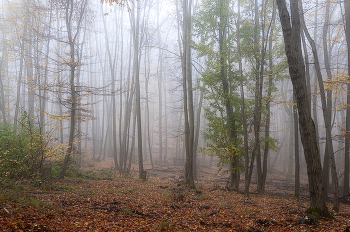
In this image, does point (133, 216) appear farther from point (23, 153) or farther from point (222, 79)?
point (222, 79)

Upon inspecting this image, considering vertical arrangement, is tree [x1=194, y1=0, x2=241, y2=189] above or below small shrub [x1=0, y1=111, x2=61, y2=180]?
above

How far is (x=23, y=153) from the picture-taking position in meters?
7.89

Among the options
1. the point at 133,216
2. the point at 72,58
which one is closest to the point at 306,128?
the point at 133,216

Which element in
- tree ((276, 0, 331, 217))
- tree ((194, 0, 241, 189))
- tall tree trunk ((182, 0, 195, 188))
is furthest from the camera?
tree ((194, 0, 241, 189))

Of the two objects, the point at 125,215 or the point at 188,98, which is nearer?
the point at 125,215

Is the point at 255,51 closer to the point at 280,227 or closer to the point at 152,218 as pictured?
the point at 280,227

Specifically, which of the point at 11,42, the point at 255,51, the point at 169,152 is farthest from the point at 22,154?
the point at 169,152

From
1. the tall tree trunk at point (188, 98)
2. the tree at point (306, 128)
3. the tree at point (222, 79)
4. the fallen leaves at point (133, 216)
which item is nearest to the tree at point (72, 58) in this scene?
the fallen leaves at point (133, 216)

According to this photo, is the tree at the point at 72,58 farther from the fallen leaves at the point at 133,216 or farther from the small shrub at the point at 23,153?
the fallen leaves at the point at 133,216

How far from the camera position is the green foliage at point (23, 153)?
756 centimetres

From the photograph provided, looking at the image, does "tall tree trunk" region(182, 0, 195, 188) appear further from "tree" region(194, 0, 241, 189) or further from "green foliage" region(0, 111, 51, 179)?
"green foliage" region(0, 111, 51, 179)

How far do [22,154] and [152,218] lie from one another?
19.7ft

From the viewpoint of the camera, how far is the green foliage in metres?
7.56

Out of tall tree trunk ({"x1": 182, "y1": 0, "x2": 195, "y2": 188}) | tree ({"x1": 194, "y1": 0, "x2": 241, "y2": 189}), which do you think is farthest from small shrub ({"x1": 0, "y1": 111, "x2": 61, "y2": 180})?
tree ({"x1": 194, "y1": 0, "x2": 241, "y2": 189})
